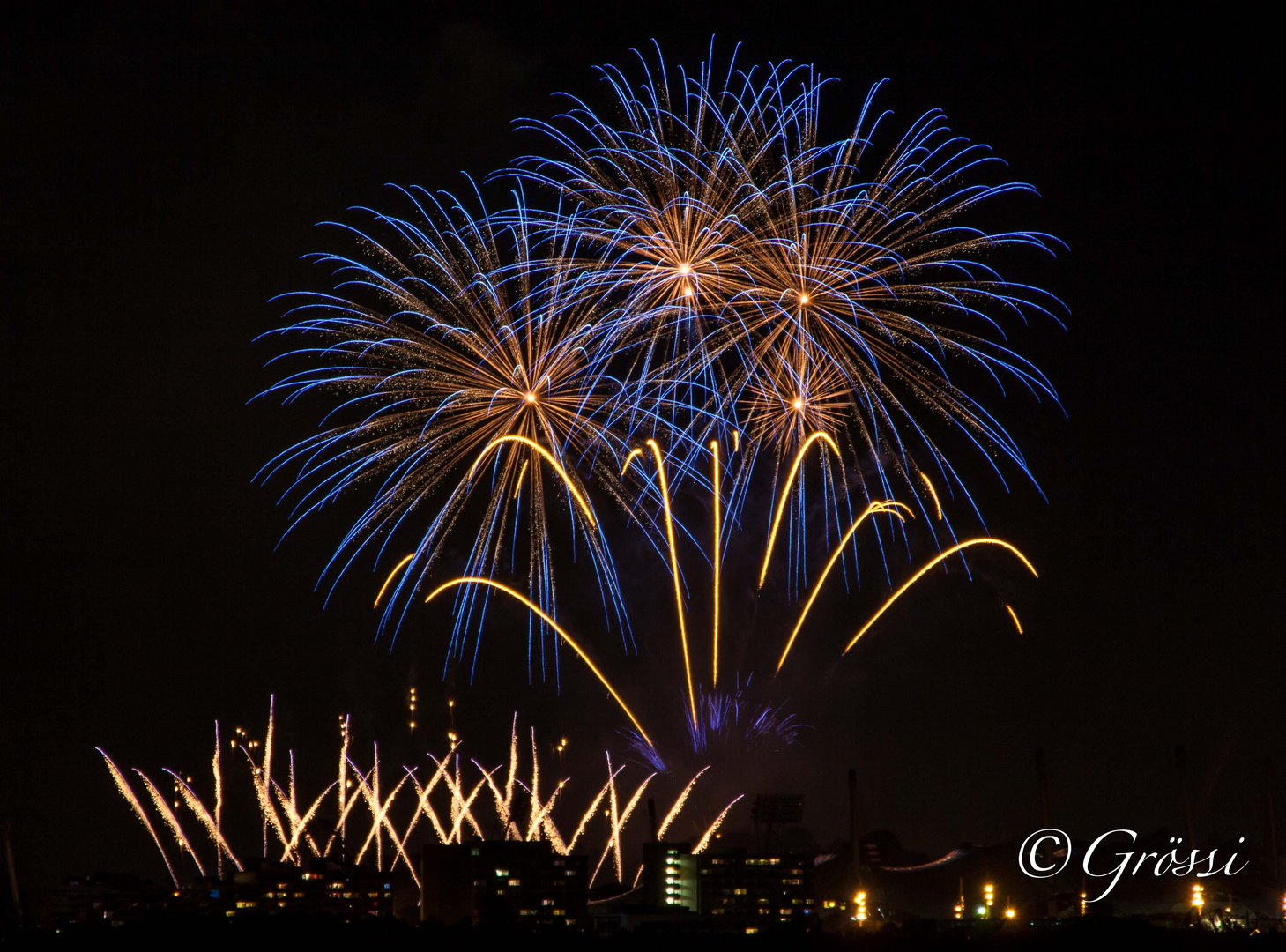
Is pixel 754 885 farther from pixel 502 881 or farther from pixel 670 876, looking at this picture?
pixel 502 881

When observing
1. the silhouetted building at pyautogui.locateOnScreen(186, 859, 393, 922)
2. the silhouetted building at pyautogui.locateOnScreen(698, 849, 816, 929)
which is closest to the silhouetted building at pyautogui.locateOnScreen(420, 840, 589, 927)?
the silhouetted building at pyautogui.locateOnScreen(186, 859, 393, 922)

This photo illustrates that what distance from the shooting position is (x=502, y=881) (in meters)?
167

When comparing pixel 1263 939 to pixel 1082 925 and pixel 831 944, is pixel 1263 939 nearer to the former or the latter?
pixel 1082 925

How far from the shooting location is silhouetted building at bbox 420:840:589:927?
166625 millimetres

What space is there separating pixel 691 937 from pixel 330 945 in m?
32.1

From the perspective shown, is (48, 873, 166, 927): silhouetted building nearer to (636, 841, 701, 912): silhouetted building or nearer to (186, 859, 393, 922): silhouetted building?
(186, 859, 393, 922): silhouetted building

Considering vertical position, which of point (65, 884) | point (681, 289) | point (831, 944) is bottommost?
point (65, 884)

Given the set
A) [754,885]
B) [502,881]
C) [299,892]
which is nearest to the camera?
[299,892]

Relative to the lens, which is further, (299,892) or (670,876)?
(670,876)

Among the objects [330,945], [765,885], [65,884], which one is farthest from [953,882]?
[65,884]

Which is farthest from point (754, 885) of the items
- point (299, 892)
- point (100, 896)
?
point (100, 896)

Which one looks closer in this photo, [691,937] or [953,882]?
[691,937]

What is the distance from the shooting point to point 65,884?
187 metres

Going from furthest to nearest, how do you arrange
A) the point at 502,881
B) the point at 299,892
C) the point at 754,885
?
the point at 754,885, the point at 502,881, the point at 299,892
